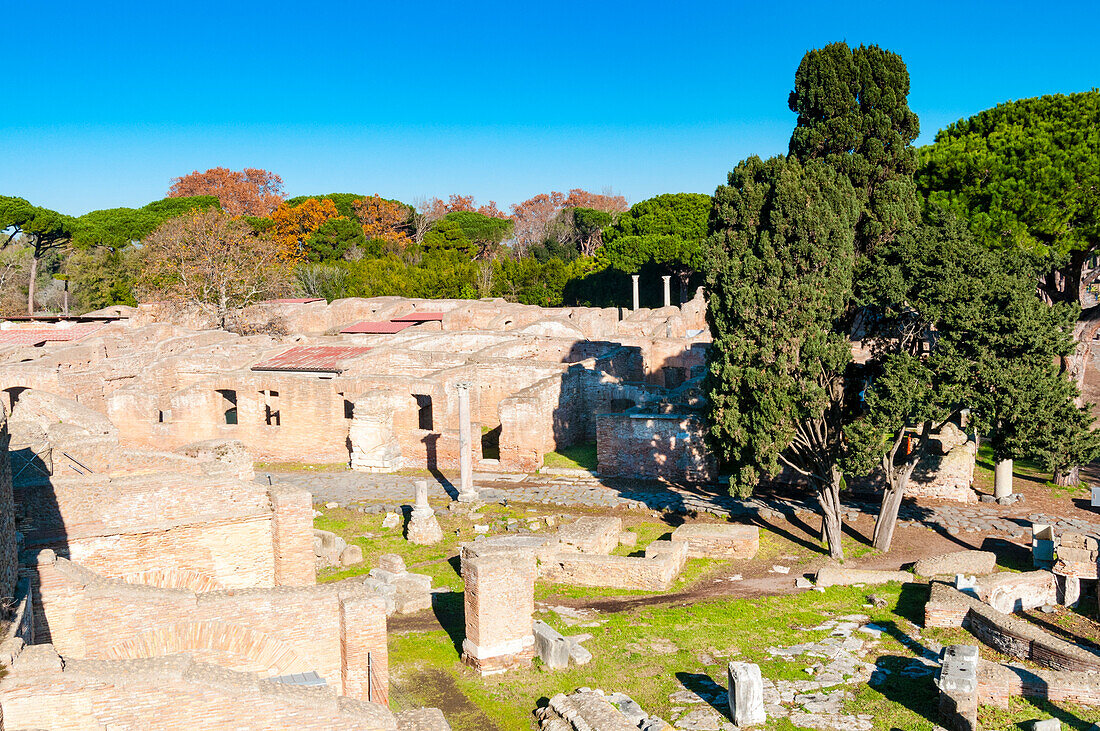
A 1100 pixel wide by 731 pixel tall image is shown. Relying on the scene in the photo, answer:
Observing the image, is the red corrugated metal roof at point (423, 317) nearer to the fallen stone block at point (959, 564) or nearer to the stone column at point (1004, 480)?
the stone column at point (1004, 480)

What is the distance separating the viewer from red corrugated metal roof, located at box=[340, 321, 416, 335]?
36875 mm

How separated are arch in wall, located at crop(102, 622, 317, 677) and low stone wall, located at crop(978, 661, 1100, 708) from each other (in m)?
7.80

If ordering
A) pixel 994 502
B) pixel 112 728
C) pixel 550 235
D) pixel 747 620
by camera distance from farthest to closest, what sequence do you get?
pixel 550 235 → pixel 994 502 → pixel 747 620 → pixel 112 728

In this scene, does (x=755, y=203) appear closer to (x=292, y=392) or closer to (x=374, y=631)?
(x=374, y=631)

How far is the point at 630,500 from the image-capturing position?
18781 mm

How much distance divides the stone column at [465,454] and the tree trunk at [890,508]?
27.9ft

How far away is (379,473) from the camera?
2220 centimetres

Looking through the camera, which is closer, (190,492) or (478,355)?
(190,492)

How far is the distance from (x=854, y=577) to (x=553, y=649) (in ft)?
18.7

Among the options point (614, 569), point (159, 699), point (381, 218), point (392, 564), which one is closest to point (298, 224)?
point (381, 218)

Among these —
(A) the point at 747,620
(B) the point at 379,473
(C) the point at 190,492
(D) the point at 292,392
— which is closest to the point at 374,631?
(C) the point at 190,492

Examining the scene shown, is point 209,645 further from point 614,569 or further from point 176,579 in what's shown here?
point 614,569

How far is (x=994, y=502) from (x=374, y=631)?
14036 mm

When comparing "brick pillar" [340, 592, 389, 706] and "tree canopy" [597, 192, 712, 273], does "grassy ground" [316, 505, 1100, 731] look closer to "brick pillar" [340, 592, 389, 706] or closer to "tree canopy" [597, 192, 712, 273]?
"brick pillar" [340, 592, 389, 706]
